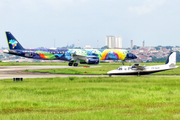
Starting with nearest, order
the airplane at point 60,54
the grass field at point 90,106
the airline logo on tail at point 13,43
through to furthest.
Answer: the grass field at point 90,106 → the airplane at point 60,54 → the airline logo on tail at point 13,43

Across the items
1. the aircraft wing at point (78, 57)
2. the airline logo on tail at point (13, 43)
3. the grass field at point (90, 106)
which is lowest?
the grass field at point (90, 106)

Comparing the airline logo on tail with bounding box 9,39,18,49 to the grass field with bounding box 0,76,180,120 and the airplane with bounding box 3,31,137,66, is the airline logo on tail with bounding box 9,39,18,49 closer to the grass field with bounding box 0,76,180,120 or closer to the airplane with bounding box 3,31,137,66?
the airplane with bounding box 3,31,137,66

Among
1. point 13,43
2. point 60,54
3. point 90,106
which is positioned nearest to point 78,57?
point 60,54

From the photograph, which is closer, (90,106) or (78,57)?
(90,106)

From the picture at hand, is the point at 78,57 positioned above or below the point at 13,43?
below

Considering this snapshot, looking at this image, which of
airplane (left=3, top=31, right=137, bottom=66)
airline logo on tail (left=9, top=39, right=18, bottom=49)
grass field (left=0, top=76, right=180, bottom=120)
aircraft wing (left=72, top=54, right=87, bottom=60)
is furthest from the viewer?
aircraft wing (left=72, top=54, right=87, bottom=60)

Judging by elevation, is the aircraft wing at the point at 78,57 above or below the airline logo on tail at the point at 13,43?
below

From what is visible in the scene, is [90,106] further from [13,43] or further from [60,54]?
[13,43]

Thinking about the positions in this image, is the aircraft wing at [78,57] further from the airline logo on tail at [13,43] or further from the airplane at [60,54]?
the airline logo on tail at [13,43]

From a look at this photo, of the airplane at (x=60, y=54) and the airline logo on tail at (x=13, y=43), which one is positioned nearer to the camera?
the airplane at (x=60, y=54)

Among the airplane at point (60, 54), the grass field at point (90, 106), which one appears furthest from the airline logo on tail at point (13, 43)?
the grass field at point (90, 106)

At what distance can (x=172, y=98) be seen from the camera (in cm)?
2105

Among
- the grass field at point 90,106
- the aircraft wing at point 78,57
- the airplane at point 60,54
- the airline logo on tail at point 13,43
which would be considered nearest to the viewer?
the grass field at point 90,106

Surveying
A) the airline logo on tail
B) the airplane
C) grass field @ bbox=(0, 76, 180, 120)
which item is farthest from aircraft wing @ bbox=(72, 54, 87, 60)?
grass field @ bbox=(0, 76, 180, 120)
